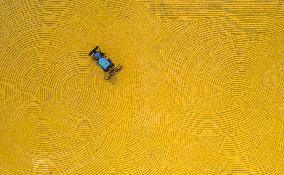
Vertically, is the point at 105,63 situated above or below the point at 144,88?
above

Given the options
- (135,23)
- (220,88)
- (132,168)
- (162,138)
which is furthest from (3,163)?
(220,88)

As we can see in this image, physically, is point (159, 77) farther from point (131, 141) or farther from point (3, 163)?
point (3, 163)

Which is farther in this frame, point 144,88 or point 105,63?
point 144,88
